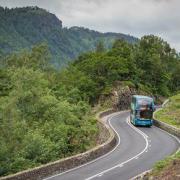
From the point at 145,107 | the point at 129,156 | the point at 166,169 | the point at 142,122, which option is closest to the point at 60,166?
the point at 166,169

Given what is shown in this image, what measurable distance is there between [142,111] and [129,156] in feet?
71.4

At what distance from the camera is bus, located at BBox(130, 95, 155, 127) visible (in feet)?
181

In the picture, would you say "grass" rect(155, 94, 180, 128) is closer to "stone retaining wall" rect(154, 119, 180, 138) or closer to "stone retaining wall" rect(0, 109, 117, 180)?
"stone retaining wall" rect(154, 119, 180, 138)

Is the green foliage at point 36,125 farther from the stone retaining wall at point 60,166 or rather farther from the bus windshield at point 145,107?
the bus windshield at point 145,107

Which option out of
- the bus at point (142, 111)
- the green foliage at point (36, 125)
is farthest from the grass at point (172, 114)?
the green foliage at point (36, 125)

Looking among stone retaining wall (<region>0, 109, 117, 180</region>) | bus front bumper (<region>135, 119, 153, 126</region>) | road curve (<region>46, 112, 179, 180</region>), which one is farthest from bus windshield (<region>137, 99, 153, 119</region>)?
stone retaining wall (<region>0, 109, 117, 180</region>)

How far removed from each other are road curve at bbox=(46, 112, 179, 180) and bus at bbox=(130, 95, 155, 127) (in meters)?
2.01

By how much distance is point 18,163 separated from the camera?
93.7ft

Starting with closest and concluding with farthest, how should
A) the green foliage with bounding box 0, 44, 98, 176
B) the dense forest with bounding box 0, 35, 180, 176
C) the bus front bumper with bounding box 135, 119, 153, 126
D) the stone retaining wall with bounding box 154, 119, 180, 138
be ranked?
the green foliage with bounding box 0, 44, 98, 176
the dense forest with bounding box 0, 35, 180, 176
the stone retaining wall with bounding box 154, 119, 180, 138
the bus front bumper with bounding box 135, 119, 153, 126

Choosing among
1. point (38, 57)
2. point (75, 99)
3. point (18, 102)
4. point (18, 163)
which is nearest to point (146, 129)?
point (18, 102)

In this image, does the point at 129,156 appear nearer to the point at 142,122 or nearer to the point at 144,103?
the point at 144,103

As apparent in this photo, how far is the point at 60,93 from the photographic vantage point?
239 feet

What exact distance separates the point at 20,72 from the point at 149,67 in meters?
59.1

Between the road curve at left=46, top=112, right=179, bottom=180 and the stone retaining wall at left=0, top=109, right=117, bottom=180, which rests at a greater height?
the stone retaining wall at left=0, top=109, right=117, bottom=180
